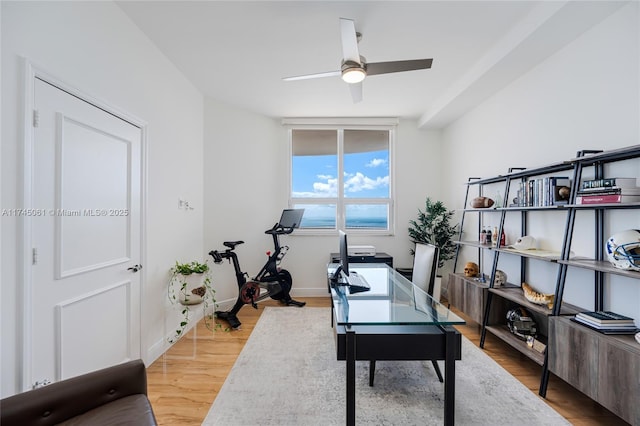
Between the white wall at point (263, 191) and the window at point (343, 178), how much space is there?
19cm

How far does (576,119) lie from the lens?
219cm

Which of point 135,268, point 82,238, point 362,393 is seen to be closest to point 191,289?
point 135,268

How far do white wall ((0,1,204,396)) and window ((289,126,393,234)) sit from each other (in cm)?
157

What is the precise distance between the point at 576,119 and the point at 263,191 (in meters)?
3.63

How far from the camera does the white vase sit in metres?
2.67

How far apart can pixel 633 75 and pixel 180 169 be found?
3903mm

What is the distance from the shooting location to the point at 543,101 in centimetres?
251

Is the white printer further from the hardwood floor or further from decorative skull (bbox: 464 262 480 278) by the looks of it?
the hardwood floor

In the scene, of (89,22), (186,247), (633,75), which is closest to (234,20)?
(89,22)

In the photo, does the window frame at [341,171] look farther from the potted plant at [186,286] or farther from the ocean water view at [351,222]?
the potted plant at [186,286]

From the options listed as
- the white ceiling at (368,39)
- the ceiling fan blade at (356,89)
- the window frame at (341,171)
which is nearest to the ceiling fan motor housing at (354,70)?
the ceiling fan blade at (356,89)

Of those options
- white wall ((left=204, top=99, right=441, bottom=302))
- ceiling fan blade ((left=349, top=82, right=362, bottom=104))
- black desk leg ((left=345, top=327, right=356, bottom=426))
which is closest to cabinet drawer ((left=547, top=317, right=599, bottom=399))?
black desk leg ((left=345, top=327, right=356, bottom=426))

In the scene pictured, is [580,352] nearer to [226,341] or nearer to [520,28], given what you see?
[520,28]

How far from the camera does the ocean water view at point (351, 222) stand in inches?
179
